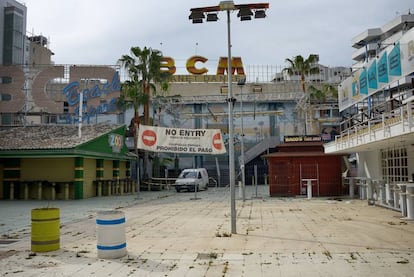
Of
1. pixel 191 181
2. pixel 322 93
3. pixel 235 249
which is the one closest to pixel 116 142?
pixel 191 181

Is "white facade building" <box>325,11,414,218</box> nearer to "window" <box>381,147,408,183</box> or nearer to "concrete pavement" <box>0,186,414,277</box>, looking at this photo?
"window" <box>381,147,408,183</box>

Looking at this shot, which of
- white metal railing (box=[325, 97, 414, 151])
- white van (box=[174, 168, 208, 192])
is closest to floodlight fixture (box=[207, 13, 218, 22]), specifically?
white metal railing (box=[325, 97, 414, 151])

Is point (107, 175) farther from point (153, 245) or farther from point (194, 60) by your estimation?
point (194, 60)

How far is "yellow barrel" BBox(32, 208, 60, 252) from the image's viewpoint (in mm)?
9492

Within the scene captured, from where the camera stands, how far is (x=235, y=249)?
9.56 metres

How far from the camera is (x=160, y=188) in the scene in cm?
3825

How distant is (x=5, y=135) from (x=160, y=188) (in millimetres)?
13720

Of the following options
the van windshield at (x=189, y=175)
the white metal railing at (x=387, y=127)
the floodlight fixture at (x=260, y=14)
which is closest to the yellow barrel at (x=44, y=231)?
the floodlight fixture at (x=260, y=14)

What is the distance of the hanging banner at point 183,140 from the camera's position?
18734mm

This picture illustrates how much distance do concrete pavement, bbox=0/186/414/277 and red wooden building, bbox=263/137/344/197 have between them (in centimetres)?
1166

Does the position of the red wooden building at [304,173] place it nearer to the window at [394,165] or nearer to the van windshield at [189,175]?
the window at [394,165]

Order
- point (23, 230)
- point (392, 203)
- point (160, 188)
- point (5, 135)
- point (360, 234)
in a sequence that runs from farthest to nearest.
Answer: point (160, 188)
point (5, 135)
point (392, 203)
point (23, 230)
point (360, 234)

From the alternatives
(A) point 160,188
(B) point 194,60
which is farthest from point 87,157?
(B) point 194,60

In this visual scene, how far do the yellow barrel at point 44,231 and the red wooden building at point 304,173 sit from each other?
61.6 ft
